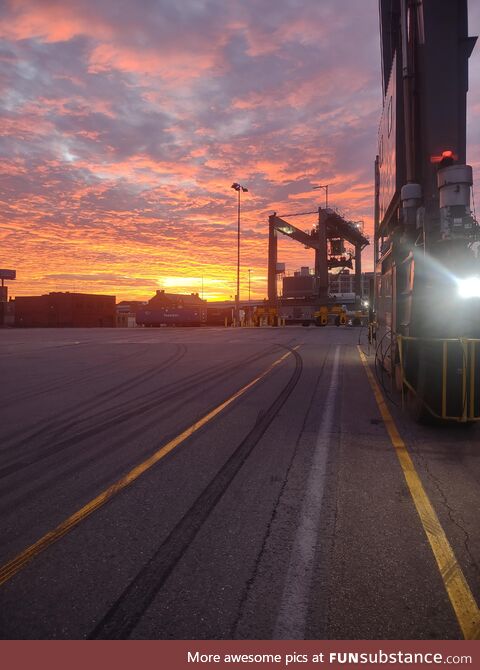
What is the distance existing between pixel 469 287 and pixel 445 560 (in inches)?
188

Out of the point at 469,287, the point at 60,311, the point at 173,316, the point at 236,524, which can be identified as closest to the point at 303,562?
the point at 236,524

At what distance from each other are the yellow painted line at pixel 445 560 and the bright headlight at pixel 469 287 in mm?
2758

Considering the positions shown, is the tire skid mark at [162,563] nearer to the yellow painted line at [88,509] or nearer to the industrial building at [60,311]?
the yellow painted line at [88,509]

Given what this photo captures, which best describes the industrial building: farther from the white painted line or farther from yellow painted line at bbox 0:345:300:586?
the white painted line

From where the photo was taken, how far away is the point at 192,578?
9.52 feet

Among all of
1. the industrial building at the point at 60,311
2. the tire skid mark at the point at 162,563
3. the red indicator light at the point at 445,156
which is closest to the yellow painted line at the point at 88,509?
the tire skid mark at the point at 162,563

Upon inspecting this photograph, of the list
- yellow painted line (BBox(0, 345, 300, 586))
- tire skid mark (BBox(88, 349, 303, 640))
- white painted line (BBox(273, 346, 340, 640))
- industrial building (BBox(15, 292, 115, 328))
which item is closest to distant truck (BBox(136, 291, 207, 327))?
industrial building (BBox(15, 292, 115, 328))

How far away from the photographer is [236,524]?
3.66m

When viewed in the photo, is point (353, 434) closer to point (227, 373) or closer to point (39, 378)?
point (227, 373)

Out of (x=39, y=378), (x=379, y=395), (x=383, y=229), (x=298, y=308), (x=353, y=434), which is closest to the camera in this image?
(x=353, y=434)

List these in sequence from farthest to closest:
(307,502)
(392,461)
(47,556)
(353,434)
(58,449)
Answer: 1. (353,434)
2. (58,449)
3. (392,461)
4. (307,502)
5. (47,556)
